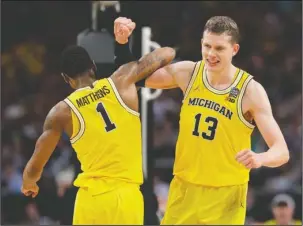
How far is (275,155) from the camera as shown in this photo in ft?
17.2

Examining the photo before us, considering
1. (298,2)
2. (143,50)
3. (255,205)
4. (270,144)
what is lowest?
(255,205)

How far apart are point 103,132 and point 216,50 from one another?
3.17 feet

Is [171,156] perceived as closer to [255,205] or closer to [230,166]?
[255,205]

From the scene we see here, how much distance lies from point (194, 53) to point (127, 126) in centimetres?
684

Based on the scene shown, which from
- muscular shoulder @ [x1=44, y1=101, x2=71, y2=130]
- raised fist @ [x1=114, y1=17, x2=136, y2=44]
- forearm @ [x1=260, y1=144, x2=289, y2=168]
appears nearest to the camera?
forearm @ [x1=260, y1=144, x2=289, y2=168]

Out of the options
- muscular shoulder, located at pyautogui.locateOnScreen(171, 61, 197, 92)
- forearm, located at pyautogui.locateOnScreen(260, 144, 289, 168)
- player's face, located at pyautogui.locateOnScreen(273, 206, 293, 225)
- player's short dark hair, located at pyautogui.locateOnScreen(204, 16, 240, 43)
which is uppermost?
player's short dark hair, located at pyautogui.locateOnScreen(204, 16, 240, 43)

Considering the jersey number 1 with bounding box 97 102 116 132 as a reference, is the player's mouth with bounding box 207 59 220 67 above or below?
above

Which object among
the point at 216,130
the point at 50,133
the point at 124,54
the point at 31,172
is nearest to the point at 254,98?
the point at 216,130

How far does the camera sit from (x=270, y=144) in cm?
542

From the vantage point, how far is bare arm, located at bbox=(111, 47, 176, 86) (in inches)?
219

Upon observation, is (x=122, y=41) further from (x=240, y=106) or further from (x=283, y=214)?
(x=283, y=214)

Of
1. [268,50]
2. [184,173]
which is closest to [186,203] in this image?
[184,173]

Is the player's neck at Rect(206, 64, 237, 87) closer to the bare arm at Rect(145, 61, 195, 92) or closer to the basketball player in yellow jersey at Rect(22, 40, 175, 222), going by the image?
the bare arm at Rect(145, 61, 195, 92)

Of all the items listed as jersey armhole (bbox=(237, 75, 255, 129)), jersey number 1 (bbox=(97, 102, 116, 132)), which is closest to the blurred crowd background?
jersey armhole (bbox=(237, 75, 255, 129))
